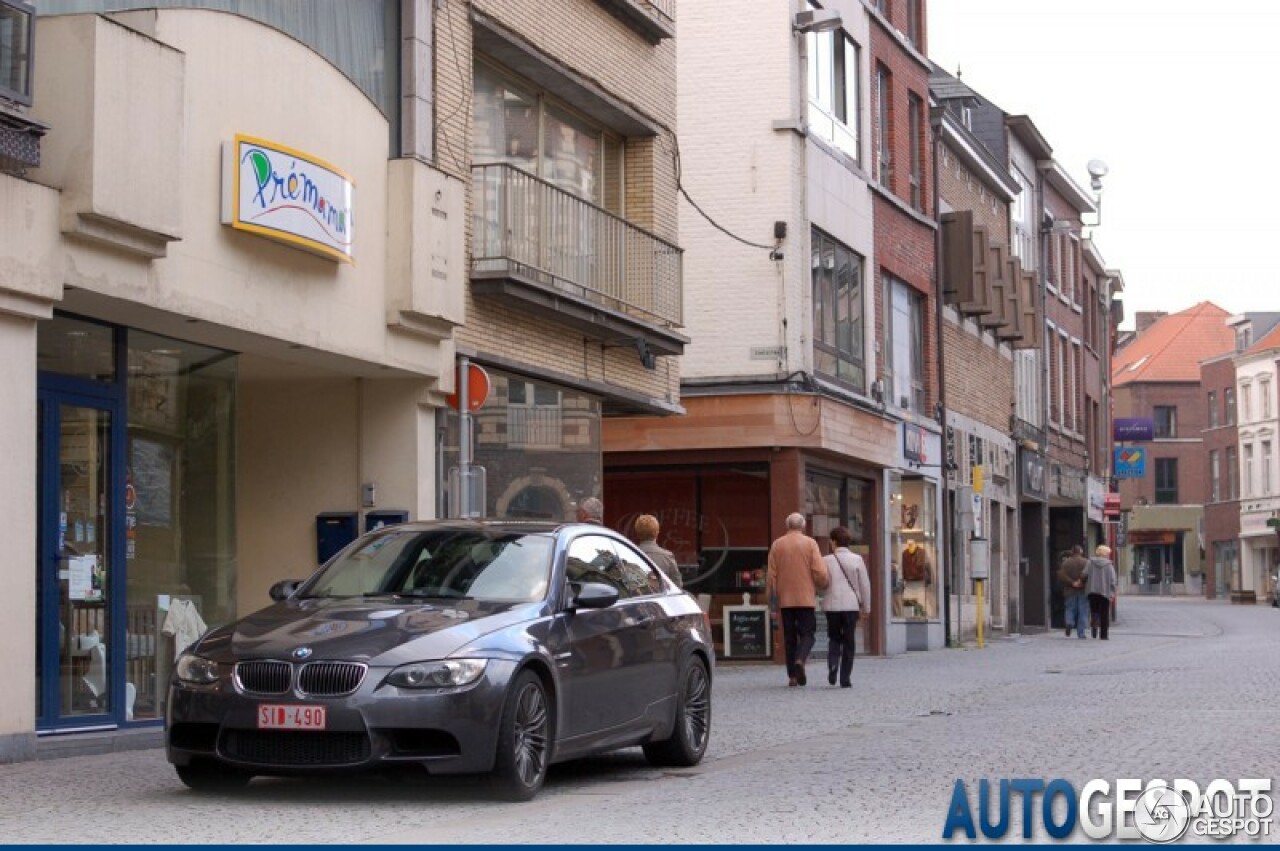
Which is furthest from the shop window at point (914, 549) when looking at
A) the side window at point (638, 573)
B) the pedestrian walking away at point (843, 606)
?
the side window at point (638, 573)

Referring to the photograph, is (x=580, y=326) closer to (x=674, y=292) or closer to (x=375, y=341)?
(x=674, y=292)

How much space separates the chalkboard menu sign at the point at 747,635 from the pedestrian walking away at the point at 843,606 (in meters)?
6.27

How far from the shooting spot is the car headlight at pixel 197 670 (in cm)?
1052

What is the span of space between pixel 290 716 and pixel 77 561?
15.8 feet

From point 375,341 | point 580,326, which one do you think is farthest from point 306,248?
point 580,326

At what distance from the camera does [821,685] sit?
2259 centimetres

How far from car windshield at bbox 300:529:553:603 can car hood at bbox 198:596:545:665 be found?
23 centimetres

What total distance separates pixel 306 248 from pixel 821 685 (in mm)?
8657

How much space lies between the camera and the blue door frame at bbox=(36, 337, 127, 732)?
14141mm

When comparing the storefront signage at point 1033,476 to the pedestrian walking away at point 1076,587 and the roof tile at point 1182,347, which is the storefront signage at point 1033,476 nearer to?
the pedestrian walking away at point 1076,587

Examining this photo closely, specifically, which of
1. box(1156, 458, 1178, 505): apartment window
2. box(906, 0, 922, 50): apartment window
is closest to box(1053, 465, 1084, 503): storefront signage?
box(906, 0, 922, 50): apartment window

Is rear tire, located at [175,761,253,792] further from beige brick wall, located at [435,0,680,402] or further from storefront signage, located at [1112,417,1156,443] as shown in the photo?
storefront signage, located at [1112,417,1156,443]

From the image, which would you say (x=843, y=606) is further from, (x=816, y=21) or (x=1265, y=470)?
(x=1265, y=470)

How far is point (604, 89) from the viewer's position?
22891mm
